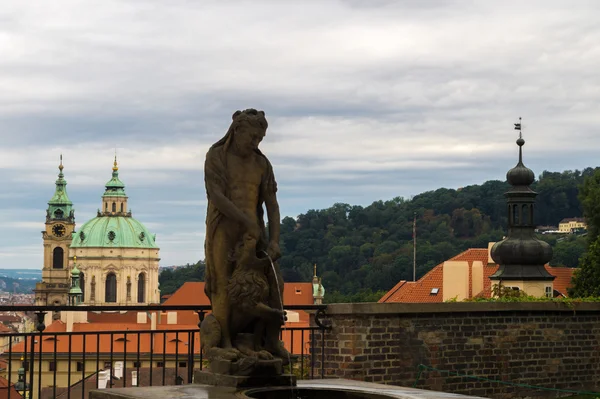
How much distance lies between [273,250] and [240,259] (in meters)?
0.28

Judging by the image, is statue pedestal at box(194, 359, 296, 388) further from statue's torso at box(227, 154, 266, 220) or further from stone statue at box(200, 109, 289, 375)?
statue's torso at box(227, 154, 266, 220)

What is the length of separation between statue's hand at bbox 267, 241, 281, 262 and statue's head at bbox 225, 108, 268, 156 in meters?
0.79

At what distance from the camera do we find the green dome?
174 m

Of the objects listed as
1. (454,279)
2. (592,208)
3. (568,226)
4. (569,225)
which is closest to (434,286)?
(454,279)

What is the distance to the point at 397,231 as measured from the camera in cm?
13275

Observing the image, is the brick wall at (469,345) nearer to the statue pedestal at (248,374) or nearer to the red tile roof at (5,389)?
the red tile roof at (5,389)

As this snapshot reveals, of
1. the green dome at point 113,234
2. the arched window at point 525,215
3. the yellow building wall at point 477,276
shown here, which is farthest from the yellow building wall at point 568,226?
the green dome at point 113,234

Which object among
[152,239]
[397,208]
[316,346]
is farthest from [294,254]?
[316,346]

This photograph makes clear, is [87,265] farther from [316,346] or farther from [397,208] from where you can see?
[316,346]

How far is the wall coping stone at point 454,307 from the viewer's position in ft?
45.9

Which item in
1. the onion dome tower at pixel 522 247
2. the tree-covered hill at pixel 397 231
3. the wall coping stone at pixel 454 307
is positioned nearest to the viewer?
the wall coping stone at pixel 454 307

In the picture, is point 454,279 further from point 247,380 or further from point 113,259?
point 113,259

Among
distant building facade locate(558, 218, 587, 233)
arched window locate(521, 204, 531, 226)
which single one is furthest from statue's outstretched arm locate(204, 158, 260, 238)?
distant building facade locate(558, 218, 587, 233)

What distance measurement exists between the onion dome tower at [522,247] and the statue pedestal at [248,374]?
42.9 m
